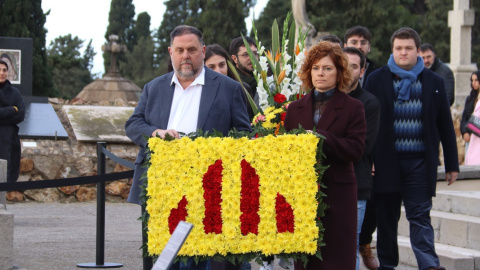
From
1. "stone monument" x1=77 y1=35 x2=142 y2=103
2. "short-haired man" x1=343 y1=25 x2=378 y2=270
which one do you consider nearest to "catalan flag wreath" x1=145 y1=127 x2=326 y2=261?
"short-haired man" x1=343 y1=25 x2=378 y2=270

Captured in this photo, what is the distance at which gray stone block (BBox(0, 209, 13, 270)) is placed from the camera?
23.0 ft

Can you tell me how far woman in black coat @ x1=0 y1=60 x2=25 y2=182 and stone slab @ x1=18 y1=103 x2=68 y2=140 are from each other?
1.67 m

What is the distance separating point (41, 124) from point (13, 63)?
4.25 ft

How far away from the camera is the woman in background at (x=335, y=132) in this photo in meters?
5.62

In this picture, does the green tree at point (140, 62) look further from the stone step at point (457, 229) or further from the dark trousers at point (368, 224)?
the dark trousers at point (368, 224)

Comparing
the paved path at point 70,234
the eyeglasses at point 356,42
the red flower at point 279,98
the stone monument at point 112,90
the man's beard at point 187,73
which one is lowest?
the paved path at point 70,234

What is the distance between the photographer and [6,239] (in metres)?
7.02

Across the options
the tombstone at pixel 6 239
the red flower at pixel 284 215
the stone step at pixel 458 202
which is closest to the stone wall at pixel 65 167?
the stone step at pixel 458 202

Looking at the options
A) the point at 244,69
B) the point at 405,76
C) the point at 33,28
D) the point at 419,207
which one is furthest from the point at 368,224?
the point at 33,28

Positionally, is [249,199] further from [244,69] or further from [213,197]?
[244,69]

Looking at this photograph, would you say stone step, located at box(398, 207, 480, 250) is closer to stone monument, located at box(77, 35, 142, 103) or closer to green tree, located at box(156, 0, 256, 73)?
stone monument, located at box(77, 35, 142, 103)

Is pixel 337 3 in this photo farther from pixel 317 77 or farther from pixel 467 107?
pixel 317 77

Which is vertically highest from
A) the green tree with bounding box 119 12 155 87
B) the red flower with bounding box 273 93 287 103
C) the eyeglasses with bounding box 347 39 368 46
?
the green tree with bounding box 119 12 155 87

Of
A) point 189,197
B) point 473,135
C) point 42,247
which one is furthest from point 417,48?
point 473,135
